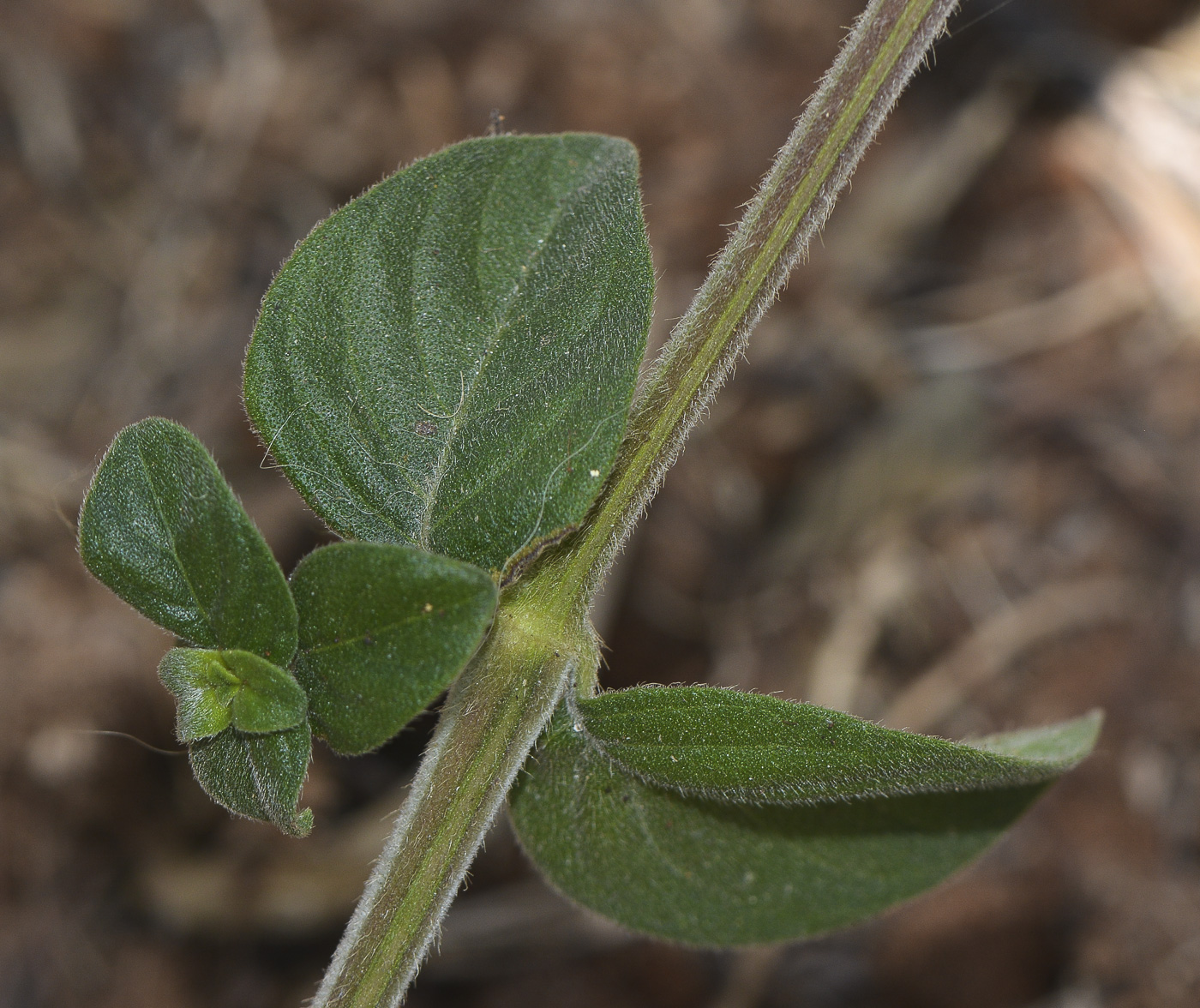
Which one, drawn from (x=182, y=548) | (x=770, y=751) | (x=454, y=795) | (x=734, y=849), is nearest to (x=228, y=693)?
(x=182, y=548)

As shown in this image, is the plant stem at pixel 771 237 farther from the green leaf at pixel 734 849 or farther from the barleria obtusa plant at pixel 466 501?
the green leaf at pixel 734 849

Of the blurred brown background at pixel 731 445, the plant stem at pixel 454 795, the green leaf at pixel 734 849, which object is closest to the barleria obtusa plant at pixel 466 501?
the plant stem at pixel 454 795

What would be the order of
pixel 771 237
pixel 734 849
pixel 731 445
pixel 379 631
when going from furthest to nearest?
pixel 731 445 → pixel 734 849 → pixel 771 237 → pixel 379 631

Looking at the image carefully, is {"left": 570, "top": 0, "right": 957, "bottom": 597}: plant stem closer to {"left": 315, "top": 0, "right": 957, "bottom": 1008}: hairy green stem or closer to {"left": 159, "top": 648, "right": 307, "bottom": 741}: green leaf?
{"left": 315, "top": 0, "right": 957, "bottom": 1008}: hairy green stem

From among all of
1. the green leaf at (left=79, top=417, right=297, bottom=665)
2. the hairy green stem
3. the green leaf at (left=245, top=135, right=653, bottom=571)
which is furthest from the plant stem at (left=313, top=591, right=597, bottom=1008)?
the green leaf at (left=79, top=417, right=297, bottom=665)

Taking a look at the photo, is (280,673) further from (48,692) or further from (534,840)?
(48,692)

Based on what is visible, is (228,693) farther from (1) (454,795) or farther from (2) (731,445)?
(2) (731,445)
